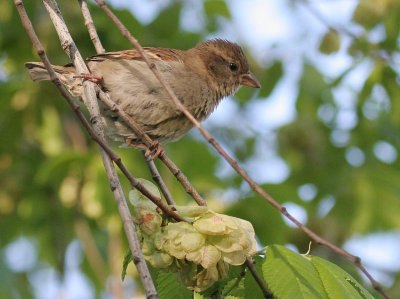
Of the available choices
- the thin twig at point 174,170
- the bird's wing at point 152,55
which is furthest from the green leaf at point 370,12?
the thin twig at point 174,170

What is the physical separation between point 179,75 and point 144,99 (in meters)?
0.44

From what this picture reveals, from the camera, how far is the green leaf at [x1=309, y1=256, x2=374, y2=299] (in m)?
2.02

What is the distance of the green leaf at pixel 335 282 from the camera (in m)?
2.02

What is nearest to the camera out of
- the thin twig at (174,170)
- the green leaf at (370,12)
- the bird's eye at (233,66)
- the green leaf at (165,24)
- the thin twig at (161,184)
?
the thin twig at (174,170)

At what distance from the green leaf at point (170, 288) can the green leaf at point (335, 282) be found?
21.2 inches

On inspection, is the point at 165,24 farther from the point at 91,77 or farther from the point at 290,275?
the point at 290,275

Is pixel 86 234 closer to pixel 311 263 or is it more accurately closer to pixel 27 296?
pixel 27 296

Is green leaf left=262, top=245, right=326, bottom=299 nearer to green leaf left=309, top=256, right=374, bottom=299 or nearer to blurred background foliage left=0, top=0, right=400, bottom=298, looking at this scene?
green leaf left=309, top=256, right=374, bottom=299

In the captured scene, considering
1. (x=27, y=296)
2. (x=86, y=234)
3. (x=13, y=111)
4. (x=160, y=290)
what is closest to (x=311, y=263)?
(x=160, y=290)

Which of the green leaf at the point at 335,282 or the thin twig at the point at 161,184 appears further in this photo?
the thin twig at the point at 161,184

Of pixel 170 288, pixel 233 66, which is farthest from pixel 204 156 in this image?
pixel 170 288

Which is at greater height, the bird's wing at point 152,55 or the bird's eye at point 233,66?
the bird's wing at point 152,55

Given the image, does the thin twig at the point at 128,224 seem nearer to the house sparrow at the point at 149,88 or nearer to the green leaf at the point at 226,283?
the green leaf at the point at 226,283

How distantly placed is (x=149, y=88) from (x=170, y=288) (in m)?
1.83
